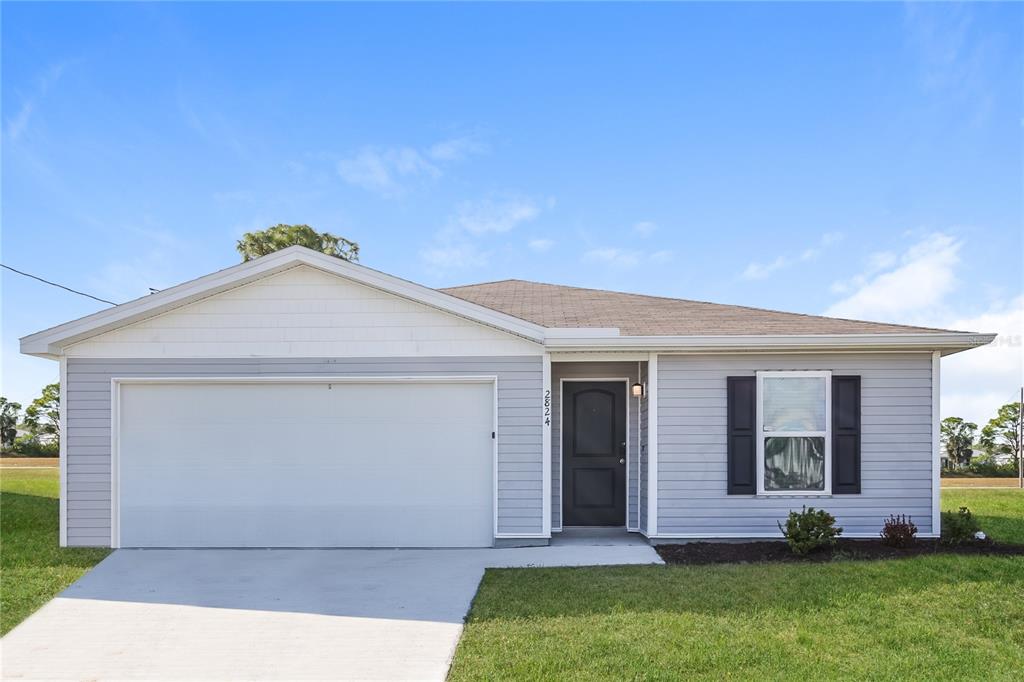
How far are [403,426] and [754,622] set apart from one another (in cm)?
454

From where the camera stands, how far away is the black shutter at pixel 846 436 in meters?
7.99

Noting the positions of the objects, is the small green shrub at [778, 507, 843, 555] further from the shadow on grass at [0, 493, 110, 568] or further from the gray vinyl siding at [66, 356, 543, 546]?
the shadow on grass at [0, 493, 110, 568]

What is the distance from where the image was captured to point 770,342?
7.74 m

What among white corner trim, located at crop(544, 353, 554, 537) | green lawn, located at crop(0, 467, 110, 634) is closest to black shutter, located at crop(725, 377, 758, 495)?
white corner trim, located at crop(544, 353, 554, 537)

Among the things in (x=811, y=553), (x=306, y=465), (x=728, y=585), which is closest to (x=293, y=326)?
(x=306, y=465)

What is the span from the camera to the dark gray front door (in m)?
8.82

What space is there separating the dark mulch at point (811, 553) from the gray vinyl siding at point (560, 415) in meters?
1.10

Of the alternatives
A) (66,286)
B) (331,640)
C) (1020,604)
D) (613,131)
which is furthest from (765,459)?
(66,286)

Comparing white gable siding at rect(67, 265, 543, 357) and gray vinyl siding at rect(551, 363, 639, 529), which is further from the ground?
white gable siding at rect(67, 265, 543, 357)

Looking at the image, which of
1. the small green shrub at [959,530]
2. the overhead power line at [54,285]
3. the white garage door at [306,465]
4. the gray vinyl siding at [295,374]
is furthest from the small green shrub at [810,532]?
the overhead power line at [54,285]

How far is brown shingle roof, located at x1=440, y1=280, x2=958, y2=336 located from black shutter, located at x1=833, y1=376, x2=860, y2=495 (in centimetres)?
74

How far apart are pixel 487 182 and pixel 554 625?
36.8 ft

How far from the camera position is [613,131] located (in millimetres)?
12727

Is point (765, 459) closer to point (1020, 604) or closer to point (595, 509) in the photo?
point (595, 509)
